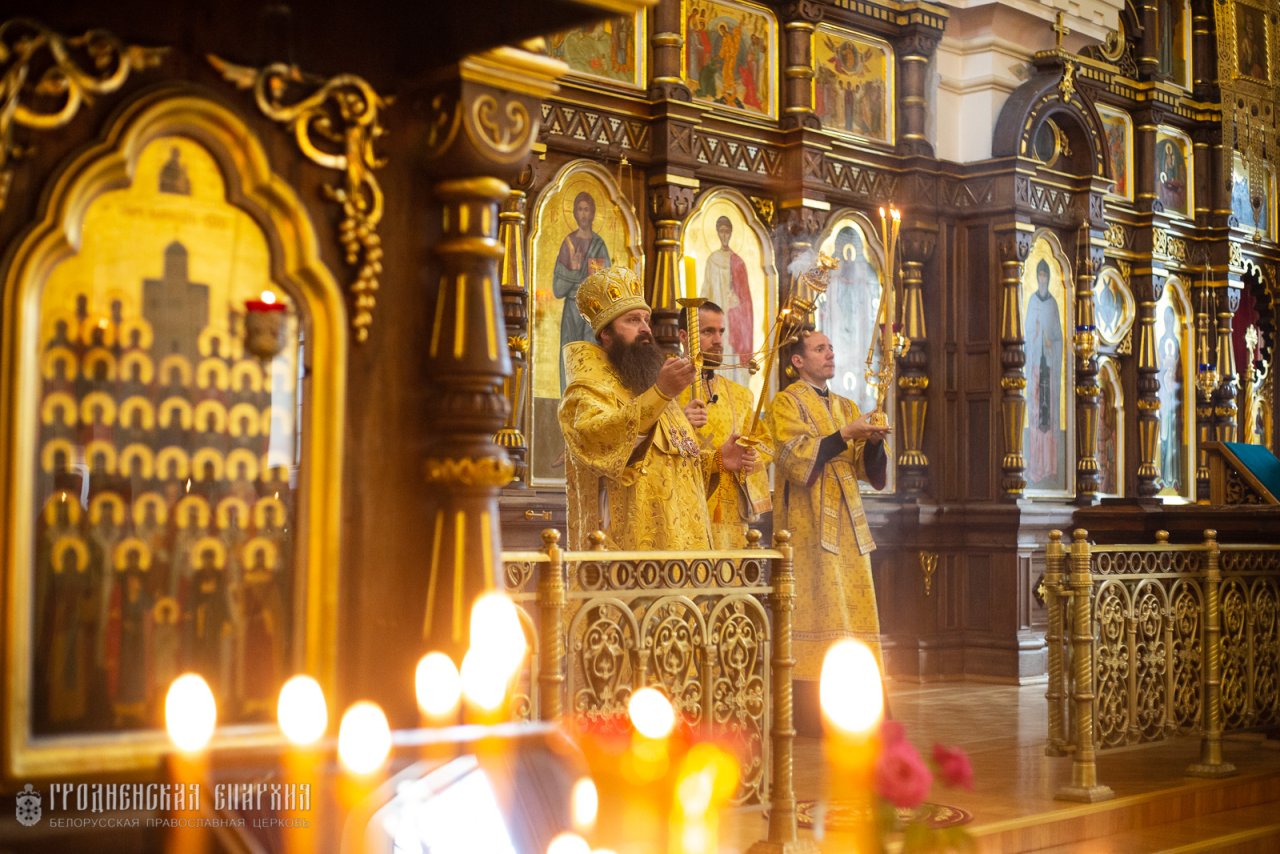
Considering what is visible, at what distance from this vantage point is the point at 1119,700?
7.23 metres

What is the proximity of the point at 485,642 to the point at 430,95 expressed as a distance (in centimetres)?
105

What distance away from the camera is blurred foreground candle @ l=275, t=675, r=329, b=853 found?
2174mm

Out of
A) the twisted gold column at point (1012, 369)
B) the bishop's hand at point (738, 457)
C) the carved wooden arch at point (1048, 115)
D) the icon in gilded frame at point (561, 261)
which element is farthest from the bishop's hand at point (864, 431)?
the carved wooden arch at point (1048, 115)

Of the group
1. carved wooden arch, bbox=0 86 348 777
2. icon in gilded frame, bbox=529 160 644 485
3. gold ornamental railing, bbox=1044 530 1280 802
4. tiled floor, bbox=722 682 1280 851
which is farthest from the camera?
icon in gilded frame, bbox=529 160 644 485

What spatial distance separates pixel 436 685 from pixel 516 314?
5.75 meters

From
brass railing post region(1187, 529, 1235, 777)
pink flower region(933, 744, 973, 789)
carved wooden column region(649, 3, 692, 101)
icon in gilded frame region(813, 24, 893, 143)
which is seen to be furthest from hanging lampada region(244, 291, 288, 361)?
icon in gilded frame region(813, 24, 893, 143)

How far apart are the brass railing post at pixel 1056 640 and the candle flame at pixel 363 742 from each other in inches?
206

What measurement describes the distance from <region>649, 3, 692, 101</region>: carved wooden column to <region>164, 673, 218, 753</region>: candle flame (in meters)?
7.17

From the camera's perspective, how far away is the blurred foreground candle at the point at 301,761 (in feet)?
7.13

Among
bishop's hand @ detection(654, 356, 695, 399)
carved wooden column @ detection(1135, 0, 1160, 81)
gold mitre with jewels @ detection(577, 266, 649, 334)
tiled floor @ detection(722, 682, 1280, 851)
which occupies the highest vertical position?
carved wooden column @ detection(1135, 0, 1160, 81)

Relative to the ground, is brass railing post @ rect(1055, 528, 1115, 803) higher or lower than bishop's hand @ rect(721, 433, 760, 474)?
lower

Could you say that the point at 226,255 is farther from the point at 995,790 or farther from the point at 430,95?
the point at 995,790

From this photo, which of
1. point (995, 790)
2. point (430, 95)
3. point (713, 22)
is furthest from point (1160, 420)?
point (430, 95)

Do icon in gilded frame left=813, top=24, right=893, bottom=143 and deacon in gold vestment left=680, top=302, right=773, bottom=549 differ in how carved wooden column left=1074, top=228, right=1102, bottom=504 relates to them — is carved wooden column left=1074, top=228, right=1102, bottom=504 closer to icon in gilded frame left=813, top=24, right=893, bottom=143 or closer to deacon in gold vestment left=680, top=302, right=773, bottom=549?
icon in gilded frame left=813, top=24, right=893, bottom=143
